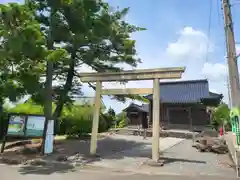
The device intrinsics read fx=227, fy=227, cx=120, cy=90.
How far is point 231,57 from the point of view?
7.61 metres

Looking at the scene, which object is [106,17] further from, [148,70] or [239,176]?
[239,176]

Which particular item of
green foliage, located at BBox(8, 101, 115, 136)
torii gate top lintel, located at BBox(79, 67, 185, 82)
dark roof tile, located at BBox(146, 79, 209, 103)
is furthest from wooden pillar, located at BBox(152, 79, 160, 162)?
dark roof tile, located at BBox(146, 79, 209, 103)

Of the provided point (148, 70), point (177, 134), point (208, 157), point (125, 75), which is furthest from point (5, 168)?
point (177, 134)

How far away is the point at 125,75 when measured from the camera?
9.73 m

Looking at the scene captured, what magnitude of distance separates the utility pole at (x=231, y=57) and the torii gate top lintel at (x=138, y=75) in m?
1.64

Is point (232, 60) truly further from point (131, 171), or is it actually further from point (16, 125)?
point (16, 125)

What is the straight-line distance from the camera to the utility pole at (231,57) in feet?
24.1

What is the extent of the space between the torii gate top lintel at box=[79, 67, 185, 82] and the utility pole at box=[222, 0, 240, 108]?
1637mm

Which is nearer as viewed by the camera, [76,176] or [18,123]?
[76,176]

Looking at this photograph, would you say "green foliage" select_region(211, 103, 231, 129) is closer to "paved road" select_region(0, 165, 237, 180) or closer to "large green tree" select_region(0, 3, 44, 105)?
"paved road" select_region(0, 165, 237, 180)

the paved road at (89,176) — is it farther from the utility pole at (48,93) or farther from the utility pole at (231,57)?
the utility pole at (48,93)

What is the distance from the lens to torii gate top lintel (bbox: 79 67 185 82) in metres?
8.59

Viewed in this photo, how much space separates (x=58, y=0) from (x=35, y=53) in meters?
3.15

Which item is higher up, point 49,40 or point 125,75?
point 49,40
